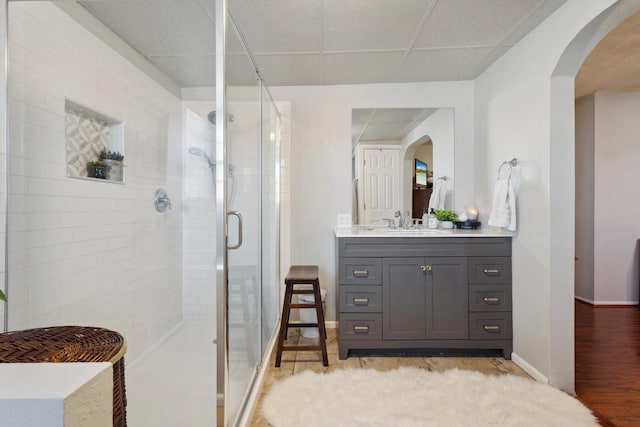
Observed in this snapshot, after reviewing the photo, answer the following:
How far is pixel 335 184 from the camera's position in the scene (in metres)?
2.94

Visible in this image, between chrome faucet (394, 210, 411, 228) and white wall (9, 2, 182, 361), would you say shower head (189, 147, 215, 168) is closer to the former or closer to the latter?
white wall (9, 2, 182, 361)

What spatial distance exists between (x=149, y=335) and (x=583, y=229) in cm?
430

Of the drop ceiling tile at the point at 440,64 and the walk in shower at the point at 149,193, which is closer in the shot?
the walk in shower at the point at 149,193

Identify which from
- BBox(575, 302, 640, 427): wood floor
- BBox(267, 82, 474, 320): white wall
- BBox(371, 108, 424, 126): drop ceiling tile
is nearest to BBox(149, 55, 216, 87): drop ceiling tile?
BBox(267, 82, 474, 320): white wall

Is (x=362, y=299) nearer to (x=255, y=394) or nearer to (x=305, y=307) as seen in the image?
(x=305, y=307)

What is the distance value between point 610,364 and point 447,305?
112 cm

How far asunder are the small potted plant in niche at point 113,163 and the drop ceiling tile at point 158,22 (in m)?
0.73

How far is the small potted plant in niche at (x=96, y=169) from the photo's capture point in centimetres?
182

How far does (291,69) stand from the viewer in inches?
103

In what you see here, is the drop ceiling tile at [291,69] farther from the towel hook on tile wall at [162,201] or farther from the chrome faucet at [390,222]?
the chrome faucet at [390,222]

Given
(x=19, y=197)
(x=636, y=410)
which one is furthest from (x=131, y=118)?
(x=636, y=410)

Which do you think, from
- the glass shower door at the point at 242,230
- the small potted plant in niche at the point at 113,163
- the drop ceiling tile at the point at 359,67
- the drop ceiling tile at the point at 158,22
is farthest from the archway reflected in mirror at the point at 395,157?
the small potted plant in niche at the point at 113,163

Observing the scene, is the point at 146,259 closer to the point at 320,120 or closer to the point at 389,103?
the point at 320,120

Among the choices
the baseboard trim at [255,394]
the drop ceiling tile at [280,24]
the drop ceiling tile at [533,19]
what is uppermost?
the drop ceiling tile at [533,19]
